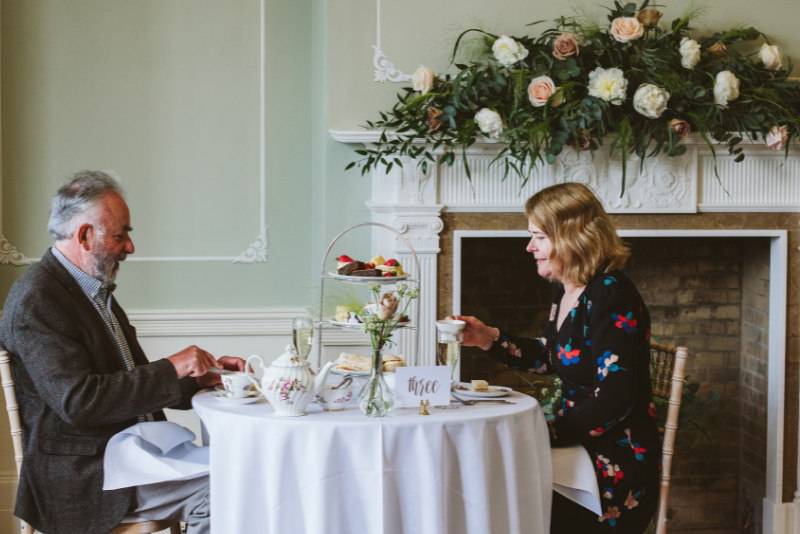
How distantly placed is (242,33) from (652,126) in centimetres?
174

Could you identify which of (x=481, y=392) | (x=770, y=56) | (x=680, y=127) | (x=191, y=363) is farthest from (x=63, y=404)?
(x=770, y=56)

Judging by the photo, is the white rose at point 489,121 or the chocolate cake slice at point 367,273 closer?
the chocolate cake slice at point 367,273

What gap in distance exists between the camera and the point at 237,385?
1722 millimetres

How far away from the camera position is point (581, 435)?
5.92 feet

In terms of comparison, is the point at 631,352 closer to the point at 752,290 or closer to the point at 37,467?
the point at 37,467

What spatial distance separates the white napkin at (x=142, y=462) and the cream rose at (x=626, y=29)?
2043mm

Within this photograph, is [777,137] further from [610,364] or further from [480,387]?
[480,387]

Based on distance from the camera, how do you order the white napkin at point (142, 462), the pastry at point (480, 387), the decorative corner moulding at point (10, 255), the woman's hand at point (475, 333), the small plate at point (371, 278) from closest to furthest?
the white napkin at point (142, 462) < the pastry at point (480, 387) < the small plate at point (371, 278) < the woman's hand at point (475, 333) < the decorative corner moulding at point (10, 255)

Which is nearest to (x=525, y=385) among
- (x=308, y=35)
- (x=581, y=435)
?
→ (x=581, y=435)

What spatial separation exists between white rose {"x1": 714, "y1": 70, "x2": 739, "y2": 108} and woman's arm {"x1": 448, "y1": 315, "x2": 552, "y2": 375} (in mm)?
1191

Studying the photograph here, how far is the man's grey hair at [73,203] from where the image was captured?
6.12 feet

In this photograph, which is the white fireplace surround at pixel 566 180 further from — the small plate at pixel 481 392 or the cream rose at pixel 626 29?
the small plate at pixel 481 392

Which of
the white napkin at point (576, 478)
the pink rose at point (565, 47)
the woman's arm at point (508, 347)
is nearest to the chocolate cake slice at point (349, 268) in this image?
the woman's arm at point (508, 347)

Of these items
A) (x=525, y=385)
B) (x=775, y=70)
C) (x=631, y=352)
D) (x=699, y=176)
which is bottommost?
(x=525, y=385)
